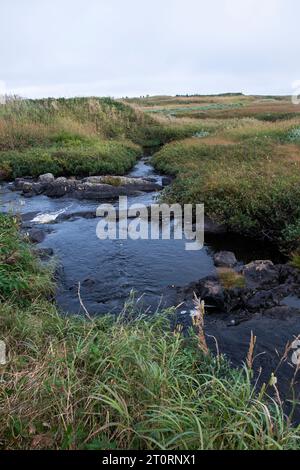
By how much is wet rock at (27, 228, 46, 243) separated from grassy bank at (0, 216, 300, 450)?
513 cm

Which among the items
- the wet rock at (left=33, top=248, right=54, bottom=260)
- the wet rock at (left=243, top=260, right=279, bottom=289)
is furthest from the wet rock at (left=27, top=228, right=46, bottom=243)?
the wet rock at (left=243, top=260, right=279, bottom=289)

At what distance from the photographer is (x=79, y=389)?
316 cm

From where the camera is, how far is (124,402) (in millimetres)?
2953

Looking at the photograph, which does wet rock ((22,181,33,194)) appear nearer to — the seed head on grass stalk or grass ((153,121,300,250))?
grass ((153,121,300,250))

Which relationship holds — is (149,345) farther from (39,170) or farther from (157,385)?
(39,170)

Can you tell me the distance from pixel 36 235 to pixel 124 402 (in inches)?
277

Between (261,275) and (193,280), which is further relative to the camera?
(193,280)

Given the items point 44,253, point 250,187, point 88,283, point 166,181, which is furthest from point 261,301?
point 166,181

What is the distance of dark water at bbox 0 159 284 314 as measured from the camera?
6.55 m

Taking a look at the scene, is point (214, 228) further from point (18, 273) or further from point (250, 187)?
point (18, 273)

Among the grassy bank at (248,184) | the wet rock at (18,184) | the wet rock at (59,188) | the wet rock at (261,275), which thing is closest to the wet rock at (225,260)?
the wet rock at (261,275)

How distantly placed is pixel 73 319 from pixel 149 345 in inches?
59.8

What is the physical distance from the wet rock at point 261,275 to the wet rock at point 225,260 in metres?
0.50

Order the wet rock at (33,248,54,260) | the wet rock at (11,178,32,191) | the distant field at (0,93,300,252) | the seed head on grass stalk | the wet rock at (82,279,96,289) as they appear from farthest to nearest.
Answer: the wet rock at (11,178,32,191)
the distant field at (0,93,300,252)
the wet rock at (33,248,54,260)
the wet rock at (82,279,96,289)
the seed head on grass stalk
